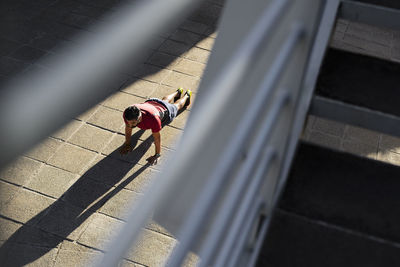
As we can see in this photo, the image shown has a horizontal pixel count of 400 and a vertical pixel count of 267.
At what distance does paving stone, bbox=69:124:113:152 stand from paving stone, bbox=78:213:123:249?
87cm

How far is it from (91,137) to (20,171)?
0.79 m

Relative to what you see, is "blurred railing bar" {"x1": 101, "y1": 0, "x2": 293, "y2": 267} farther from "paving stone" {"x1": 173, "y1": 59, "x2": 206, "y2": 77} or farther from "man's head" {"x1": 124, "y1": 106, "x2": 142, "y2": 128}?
"paving stone" {"x1": 173, "y1": 59, "x2": 206, "y2": 77}

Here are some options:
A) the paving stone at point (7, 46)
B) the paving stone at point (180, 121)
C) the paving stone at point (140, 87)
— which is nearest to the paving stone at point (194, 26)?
the paving stone at point (140, 87)

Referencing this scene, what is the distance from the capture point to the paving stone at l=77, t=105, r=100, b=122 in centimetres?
547

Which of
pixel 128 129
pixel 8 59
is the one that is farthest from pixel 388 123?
pixel 8 59

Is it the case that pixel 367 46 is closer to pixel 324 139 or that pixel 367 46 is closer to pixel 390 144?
pixel 390 144

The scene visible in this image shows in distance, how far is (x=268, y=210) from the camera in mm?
1711

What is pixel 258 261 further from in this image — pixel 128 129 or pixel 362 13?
pixel 128 129

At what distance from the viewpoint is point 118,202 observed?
4.65 m

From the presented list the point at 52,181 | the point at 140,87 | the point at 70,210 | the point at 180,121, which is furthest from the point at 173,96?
the point at 70,210

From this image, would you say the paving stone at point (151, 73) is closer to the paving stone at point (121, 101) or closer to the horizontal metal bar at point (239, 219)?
the paving stone at point (121, 101)

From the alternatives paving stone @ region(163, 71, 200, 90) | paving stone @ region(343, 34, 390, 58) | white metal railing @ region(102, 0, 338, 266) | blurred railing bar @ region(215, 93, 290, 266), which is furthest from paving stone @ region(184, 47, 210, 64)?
blurred railing bar @ region(215, 93, 290, 266)

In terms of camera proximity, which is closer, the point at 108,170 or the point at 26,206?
the point at 26,206

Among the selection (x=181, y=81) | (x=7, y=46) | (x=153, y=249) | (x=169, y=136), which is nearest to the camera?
(x=153, y=249)
